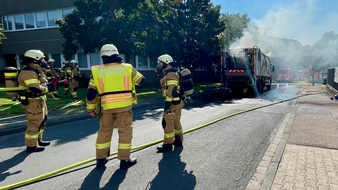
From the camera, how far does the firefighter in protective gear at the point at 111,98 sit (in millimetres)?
4055

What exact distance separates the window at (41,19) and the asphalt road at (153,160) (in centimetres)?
1910

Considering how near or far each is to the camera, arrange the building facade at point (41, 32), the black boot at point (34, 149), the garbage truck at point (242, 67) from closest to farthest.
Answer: the black boot at point (34, 149) < the garbage truck at point (242, 67) < the building facade at point (41, 32)

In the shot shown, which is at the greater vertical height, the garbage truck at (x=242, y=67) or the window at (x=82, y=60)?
the window at (x=82, y=60)

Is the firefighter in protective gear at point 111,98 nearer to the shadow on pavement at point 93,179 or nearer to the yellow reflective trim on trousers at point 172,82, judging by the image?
the shadow on pavement at point 93,179

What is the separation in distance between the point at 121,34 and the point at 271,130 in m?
10.5

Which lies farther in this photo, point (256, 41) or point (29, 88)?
point (256, 41)

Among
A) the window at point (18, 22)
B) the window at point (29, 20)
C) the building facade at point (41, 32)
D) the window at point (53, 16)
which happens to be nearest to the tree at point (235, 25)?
the building facade at point (41, 32)

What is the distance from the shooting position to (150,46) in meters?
16.0

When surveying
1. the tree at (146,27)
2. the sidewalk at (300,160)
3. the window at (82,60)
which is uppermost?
the tree at (146,27)

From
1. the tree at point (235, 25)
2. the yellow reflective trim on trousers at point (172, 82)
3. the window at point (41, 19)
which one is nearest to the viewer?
the yellow reflective trim on trousers at point (172, 82)

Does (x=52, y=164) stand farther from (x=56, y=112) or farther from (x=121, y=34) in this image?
(x=121, y=34)

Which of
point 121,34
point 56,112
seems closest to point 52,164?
point 56,112

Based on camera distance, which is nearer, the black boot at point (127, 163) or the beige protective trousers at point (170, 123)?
the black boot at point (127, 163)

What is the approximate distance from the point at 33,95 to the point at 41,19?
21.2 metres
